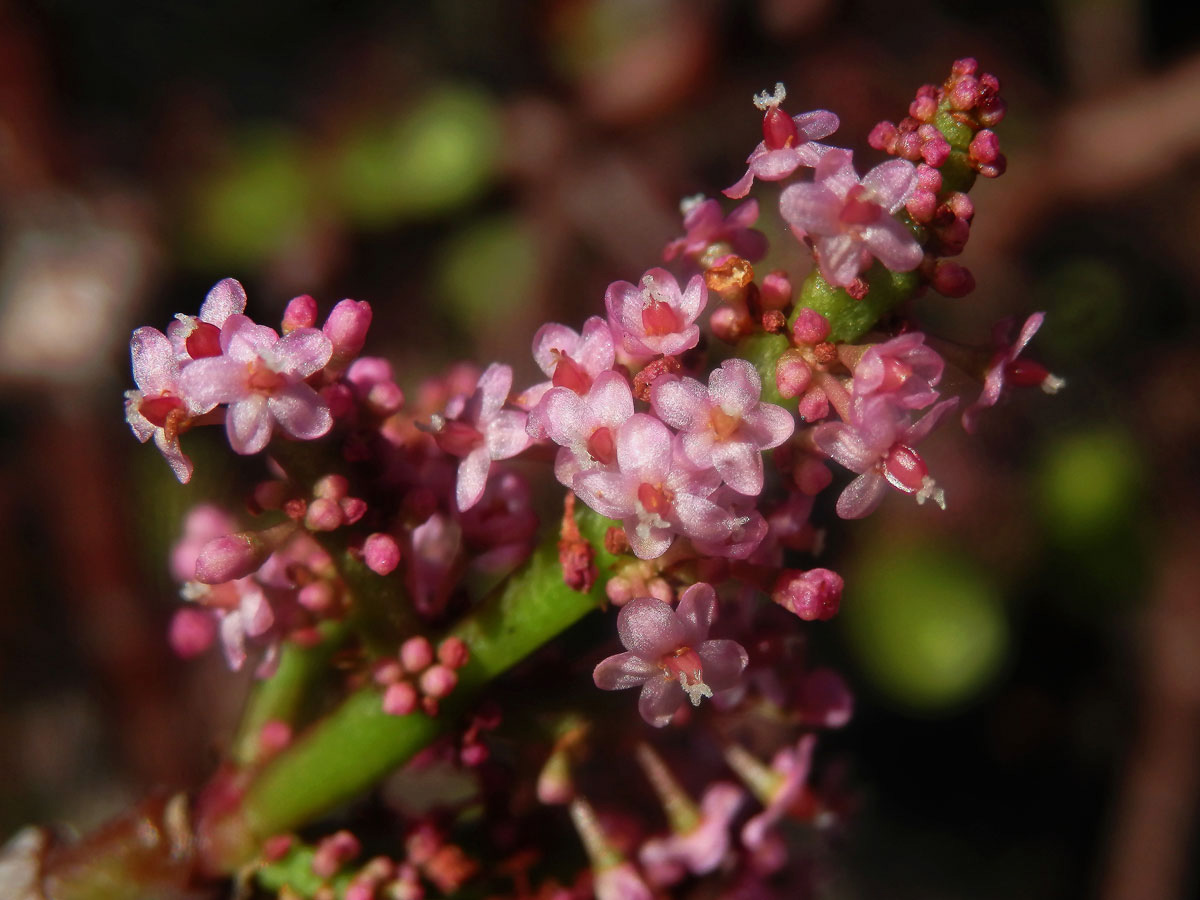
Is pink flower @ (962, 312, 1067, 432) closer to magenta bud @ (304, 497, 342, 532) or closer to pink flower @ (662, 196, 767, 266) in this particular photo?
pink flower @ (662, 196, 767, 266)

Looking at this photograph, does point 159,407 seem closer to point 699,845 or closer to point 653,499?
point 653,499

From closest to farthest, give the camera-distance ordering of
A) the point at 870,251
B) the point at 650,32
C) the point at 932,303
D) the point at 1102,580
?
1. the point at 870,251
2. the point at 1102,580
3. the point at 932,303
4. the point at 650,32

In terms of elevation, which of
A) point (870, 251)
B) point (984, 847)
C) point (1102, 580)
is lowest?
point (984, 847)

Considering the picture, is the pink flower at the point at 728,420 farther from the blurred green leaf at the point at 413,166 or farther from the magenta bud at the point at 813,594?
the blurred green leaf at the point at 413,166

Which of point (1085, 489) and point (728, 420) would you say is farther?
point (1085, 489)

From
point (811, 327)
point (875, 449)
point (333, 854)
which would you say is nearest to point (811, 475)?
point (875, 449)

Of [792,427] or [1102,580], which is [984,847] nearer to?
[1102,580]

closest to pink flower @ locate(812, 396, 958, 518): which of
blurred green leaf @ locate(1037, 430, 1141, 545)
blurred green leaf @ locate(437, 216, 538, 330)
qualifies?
blurred green leaf @ locate(1037, 430, 1141, 545)

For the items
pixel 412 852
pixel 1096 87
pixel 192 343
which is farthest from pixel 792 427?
pixel 1096 87
